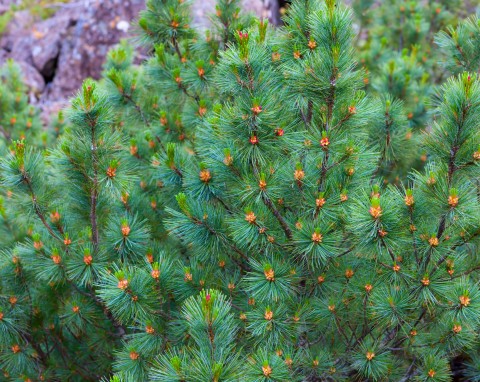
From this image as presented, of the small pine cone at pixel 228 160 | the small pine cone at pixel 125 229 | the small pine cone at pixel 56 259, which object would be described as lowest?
the small pine cone at pixel 56 259

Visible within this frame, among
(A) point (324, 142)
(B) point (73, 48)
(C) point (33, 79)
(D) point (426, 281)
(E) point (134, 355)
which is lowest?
(C) point (33, 79)

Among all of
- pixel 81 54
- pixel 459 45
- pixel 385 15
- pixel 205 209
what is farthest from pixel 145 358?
pixel 81 54

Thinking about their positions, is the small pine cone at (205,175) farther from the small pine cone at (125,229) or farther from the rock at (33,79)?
the rock at (33,79)

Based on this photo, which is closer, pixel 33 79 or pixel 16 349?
pixel 16 349

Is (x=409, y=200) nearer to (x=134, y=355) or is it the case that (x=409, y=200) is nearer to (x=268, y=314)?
(x=268, y=314)

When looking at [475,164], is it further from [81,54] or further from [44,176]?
[81,54]

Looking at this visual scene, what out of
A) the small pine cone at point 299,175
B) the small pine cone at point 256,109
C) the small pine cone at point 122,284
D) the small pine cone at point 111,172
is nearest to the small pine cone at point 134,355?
the small pine cone at point 122,284

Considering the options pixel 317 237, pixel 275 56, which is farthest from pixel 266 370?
pixel 275 56

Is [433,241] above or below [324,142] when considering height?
below
